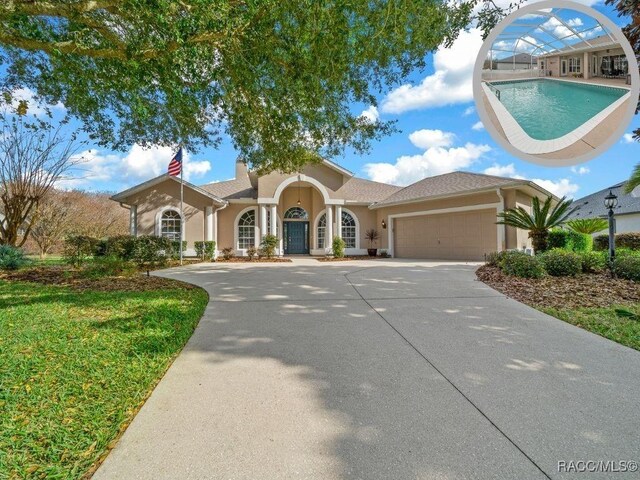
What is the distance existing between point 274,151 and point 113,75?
372 centimetres

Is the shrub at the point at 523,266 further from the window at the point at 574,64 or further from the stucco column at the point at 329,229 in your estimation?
the stucco column at the point at 329,229

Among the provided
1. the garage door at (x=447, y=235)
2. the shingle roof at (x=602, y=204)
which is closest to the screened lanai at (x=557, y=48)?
the garage door at (x=447, y=235)

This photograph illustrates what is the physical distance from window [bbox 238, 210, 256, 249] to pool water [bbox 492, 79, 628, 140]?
45.7 ft

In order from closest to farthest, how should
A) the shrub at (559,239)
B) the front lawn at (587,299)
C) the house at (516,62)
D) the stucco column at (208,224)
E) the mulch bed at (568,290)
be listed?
1. the front lawn at (587,299)
2. the house at (516,62)
3. the mulch bed at (568,290)
4. the shrub at (559,239)
5. the stucco column at (208,224)

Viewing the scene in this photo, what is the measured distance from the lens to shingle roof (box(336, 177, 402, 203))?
18469 mm

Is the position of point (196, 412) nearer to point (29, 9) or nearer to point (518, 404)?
point (518, 404)

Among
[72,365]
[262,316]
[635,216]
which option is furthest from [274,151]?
[635,216]

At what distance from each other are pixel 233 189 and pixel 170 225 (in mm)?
4854

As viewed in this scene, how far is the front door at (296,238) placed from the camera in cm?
1847

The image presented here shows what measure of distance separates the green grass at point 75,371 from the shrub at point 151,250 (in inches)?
273

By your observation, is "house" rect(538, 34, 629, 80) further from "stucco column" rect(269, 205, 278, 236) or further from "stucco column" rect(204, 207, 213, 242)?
"stucco column" rect(204, 207, 213, 242)

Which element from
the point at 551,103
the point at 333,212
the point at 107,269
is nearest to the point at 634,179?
the point at 551,103

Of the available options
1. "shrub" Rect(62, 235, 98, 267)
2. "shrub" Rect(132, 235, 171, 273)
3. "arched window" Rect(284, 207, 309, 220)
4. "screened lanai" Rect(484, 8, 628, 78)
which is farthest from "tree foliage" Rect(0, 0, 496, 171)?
"arched window" Rect(284, 207, 309, 220)

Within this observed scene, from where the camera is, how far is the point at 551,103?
19.2 ft
